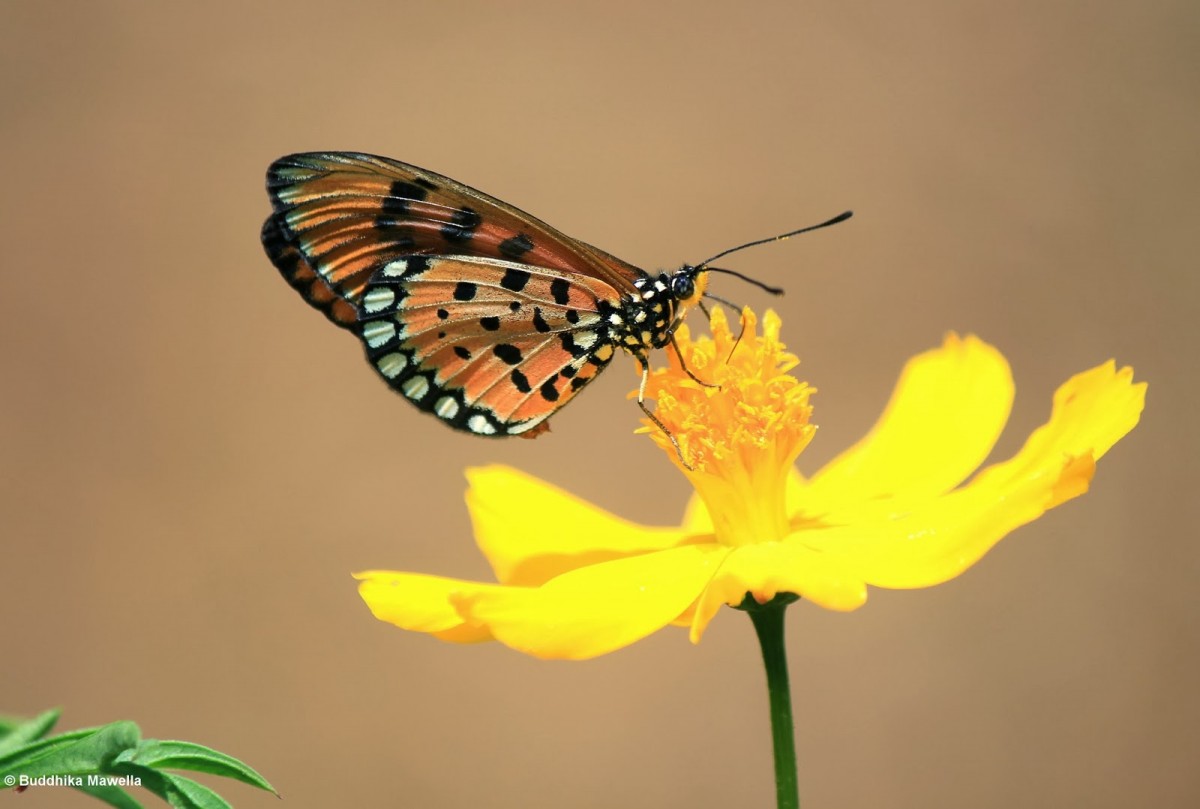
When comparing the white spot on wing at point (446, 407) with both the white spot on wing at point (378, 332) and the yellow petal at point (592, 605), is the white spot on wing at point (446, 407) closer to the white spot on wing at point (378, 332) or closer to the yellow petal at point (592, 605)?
the white spot on wing at point (378, 332)

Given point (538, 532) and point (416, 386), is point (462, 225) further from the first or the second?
point (538, 532)

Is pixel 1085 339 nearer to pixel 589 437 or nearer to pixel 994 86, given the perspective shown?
pixel 994 86

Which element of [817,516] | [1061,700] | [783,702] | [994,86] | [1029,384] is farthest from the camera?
[994,86]

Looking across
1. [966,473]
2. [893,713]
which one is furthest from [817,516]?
[893,713]

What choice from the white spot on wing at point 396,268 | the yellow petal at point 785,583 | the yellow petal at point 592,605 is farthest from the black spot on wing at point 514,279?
the yellow petal at point 785,583

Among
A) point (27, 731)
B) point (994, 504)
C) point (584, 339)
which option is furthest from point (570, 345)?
point (27, 731)

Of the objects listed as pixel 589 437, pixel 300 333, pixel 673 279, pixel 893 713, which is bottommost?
pixel 673 279
